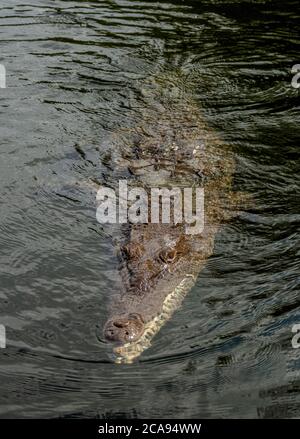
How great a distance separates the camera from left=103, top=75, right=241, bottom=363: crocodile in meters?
5.83

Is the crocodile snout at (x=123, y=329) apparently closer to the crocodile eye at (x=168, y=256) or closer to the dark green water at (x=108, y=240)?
the dark green water at (x=108, y=240)

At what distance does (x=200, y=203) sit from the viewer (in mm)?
7863

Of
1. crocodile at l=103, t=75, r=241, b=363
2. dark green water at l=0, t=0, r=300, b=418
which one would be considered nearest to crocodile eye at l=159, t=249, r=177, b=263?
crocodile at l=103, t=75, r=241, b=363

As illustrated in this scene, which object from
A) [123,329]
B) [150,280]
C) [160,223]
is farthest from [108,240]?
[123,329]

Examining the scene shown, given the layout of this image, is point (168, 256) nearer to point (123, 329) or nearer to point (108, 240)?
point (108, 240)

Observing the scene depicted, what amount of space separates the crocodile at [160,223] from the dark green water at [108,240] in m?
0.15

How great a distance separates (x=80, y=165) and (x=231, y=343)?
12.6 ft

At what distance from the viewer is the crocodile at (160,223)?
583 cm

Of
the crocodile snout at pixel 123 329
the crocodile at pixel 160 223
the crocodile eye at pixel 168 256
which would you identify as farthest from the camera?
the crocodile eye at pixel 168 256

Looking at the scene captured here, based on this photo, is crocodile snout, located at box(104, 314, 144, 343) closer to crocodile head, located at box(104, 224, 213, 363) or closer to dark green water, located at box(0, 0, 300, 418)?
crocodile head, located at box(104, 224, 213, 363)

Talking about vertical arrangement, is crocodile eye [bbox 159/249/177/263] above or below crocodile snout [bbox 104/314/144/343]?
above

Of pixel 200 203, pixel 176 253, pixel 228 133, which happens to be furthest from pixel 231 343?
pixel 228 133

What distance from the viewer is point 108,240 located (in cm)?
709

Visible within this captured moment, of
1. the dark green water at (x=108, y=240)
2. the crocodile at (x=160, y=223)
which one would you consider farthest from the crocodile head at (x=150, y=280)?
the dark green water at (x=108, y=240)
